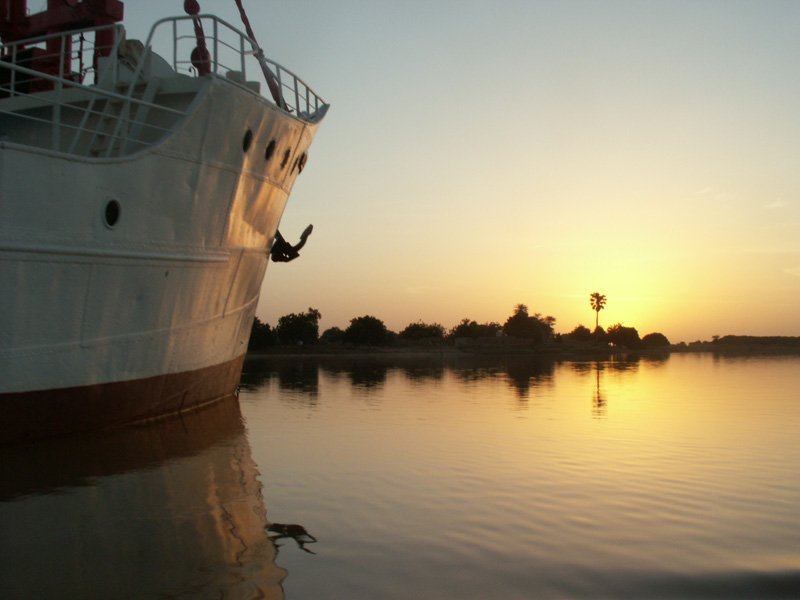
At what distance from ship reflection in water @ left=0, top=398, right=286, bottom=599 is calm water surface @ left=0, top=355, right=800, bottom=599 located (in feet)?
0.07

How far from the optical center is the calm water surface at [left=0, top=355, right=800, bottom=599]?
4.77m

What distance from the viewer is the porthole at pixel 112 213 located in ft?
35.2

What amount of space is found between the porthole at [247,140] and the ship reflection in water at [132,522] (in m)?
5.69

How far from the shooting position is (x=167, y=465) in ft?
29.9

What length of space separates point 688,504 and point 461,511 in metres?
2.16

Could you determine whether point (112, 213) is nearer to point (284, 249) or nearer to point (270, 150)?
point (270, 150)

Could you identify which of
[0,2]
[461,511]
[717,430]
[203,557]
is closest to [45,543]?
[203,557]

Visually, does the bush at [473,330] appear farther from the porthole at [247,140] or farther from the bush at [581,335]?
the porthole at [247,140]

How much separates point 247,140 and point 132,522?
886cm

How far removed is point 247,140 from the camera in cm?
1369

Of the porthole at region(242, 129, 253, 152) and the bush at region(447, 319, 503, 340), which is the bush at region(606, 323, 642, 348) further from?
the porthole at region(242, 129, 253, 152)

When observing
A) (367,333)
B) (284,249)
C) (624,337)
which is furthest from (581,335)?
(284,249)

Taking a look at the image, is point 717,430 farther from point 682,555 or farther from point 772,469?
point 682,555

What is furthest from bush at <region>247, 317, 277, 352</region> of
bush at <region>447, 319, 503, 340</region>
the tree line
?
bush at <region>447, 319, 503, 340</region>
